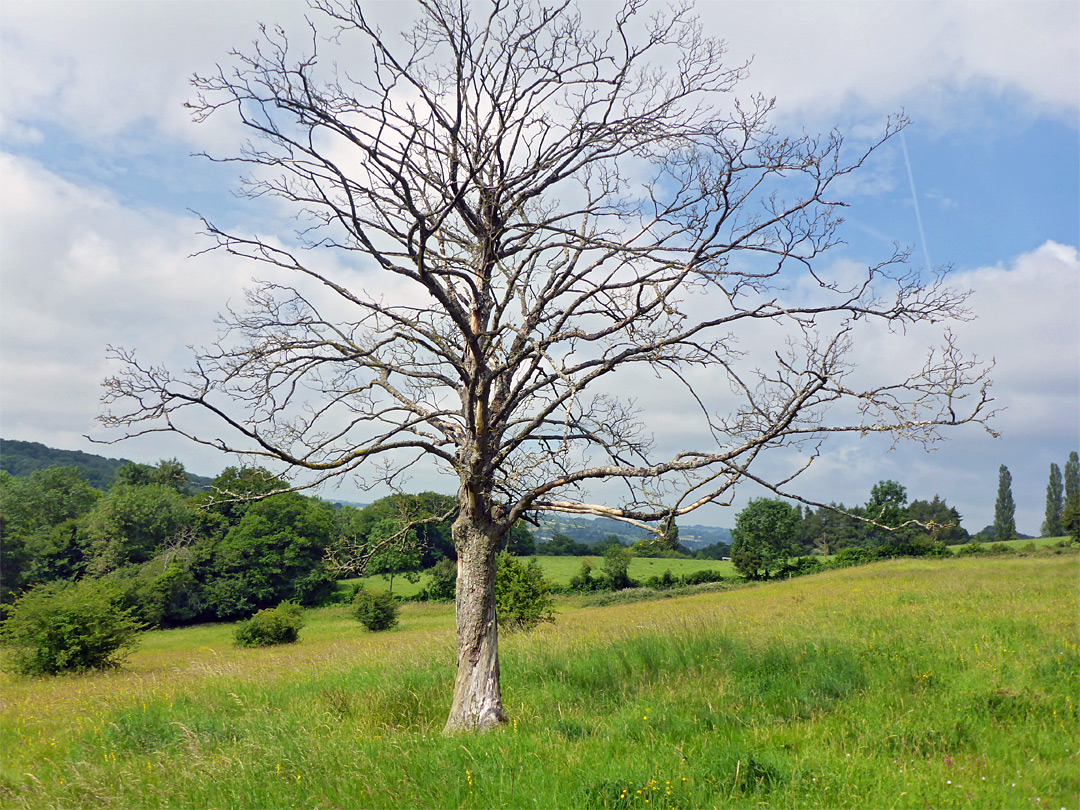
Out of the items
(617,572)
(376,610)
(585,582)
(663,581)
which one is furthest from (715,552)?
(376,610)

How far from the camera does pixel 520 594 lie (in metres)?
Answer: 21.2

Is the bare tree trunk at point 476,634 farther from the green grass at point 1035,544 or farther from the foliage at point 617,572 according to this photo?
the green grass at point 1035,544

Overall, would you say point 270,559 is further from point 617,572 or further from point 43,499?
point 617,572

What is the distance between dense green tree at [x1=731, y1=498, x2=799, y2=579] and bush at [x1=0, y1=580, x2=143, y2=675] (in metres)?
48.6

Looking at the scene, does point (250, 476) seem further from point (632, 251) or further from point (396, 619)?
point (396, 619)

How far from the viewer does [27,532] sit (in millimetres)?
54688

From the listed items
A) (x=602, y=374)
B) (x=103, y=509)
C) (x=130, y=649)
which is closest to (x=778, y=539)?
(x=130, y=649)

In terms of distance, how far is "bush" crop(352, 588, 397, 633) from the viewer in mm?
34188

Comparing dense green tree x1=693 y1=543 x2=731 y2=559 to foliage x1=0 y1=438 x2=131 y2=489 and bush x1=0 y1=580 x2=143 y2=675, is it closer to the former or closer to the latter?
bush x1=0 y1=580 x2=143 y2=675

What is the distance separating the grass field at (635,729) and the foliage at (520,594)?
10.1 meters

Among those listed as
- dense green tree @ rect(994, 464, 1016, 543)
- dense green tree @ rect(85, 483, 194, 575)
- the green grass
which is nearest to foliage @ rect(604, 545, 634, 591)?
the green grass

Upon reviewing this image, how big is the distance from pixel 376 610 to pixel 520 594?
1648 cm

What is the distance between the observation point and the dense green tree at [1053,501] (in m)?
87.9

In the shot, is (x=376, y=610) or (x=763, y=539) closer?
(x=376, y=610)
